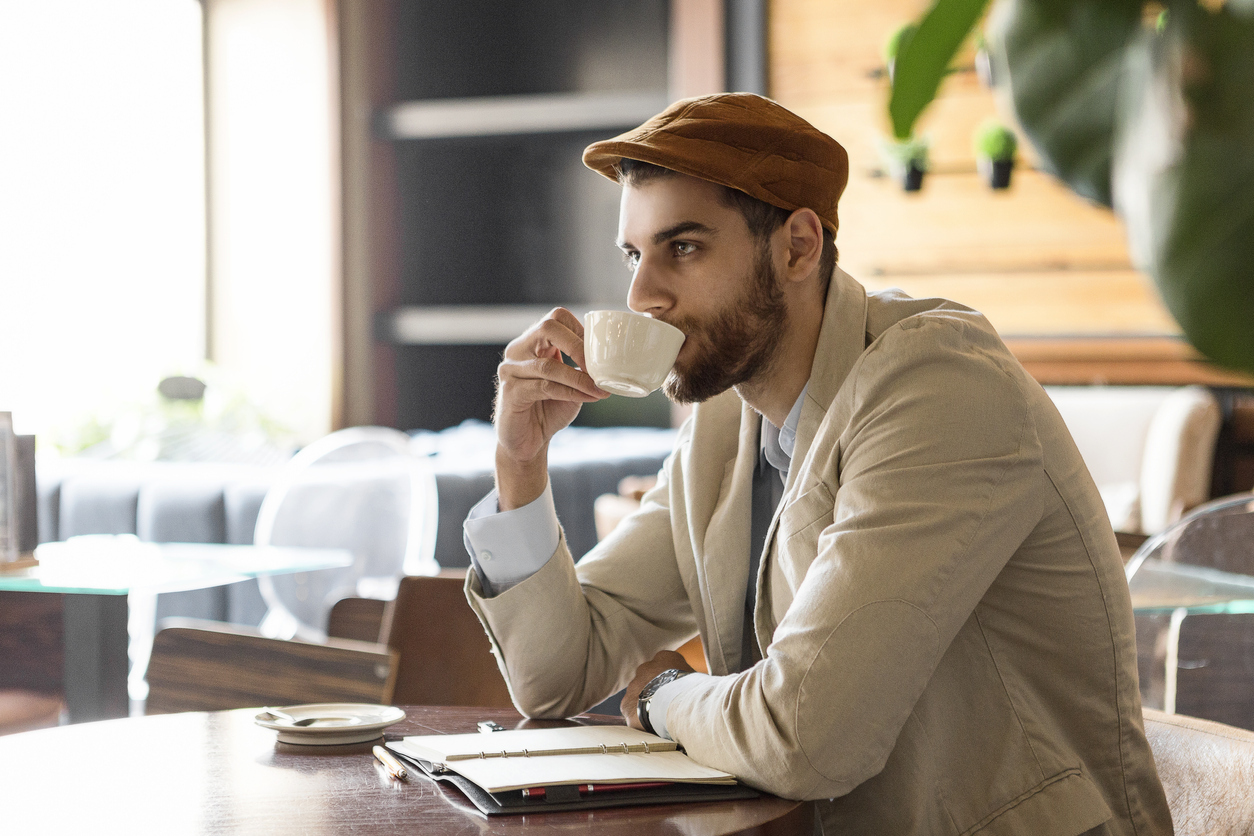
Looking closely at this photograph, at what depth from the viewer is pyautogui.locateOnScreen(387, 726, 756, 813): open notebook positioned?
946mm

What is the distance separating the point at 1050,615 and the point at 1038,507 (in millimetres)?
109

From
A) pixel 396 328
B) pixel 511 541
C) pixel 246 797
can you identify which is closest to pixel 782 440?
pixel 511 541

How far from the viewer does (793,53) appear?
595cm

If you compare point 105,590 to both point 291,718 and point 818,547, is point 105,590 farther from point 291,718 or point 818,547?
point 818,547

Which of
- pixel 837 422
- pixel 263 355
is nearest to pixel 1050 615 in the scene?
pixel 837 422

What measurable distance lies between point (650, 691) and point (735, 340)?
38 cm

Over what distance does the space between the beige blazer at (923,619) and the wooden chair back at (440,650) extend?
51 centimetres

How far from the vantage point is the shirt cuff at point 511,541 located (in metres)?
Answer: 1.35

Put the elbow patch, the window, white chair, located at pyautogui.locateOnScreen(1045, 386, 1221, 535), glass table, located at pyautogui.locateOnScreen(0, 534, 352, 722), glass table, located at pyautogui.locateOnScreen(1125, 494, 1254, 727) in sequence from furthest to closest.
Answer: the window, white chair, located at pyautogui.locateOnScreen(1045, 386, 1221, 535), glass table, located at pyautogui.locateOnScreen(0, 534, 352, 722), glass table, located at pyautogui.locateOnScreen(1125, 494, 1254, 727), the elbow patch

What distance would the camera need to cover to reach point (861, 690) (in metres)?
1.01

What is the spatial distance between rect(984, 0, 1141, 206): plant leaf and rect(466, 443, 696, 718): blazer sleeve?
3.75 ft

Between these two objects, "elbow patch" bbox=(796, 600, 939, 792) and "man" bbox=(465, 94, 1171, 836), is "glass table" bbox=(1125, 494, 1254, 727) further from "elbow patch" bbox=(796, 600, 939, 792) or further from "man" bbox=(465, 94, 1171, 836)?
"elbow patch" bbox=(796, 600, 939, 792)

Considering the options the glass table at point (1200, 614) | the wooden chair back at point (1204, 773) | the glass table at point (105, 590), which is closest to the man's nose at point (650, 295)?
the wooden chair back at point (1204, 773)

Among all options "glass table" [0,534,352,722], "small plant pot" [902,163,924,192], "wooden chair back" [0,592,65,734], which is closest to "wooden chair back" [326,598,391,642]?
"glass table" [0,534,352,722]
